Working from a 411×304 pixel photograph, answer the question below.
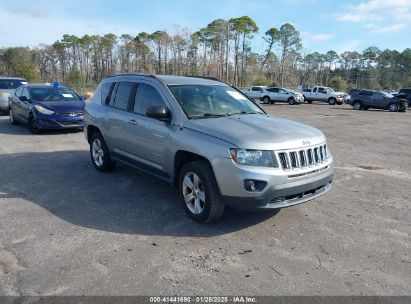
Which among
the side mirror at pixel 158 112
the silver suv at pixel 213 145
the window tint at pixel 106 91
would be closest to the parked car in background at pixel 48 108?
the window tint at pixel 106 91

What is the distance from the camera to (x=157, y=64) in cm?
7494

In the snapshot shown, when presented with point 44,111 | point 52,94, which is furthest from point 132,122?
point 52,94

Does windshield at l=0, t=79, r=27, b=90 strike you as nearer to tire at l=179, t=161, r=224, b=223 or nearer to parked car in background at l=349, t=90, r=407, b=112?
tire at l=179, t=161, r=224, b=223

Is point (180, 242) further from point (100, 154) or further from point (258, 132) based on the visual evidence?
point (100, 154)

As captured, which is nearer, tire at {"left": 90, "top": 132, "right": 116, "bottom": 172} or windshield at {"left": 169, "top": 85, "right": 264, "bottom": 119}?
windshield at {"left": 169, "top": 85, "right": 264, "bottom": 119}

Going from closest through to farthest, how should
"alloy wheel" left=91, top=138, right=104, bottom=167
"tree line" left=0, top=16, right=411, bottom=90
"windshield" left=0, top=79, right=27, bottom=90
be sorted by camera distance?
"alloy wheel" left=91, top=138, right=104, bottom=167
"windshield" left=0, top=79, right=27, bottom=90
"tree line" left=0, top=16, right=411, bottom=90

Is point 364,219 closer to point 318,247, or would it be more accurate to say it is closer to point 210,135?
point 318,247

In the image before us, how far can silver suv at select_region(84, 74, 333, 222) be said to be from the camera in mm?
4172

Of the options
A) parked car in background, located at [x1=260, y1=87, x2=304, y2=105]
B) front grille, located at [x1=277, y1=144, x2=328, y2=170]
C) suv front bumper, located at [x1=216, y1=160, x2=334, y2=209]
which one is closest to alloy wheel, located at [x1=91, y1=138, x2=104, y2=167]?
suv front bumper, located at [x1=216, y1=160, x2=334, y2=209]

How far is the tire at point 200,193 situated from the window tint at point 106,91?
9.02 ft

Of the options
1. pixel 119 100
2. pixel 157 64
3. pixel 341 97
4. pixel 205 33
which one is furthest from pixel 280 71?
pixel 119 100

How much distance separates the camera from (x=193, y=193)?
15.6 ft

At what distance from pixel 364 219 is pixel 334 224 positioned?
0.52 metres

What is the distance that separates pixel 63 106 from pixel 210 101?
7.63m
